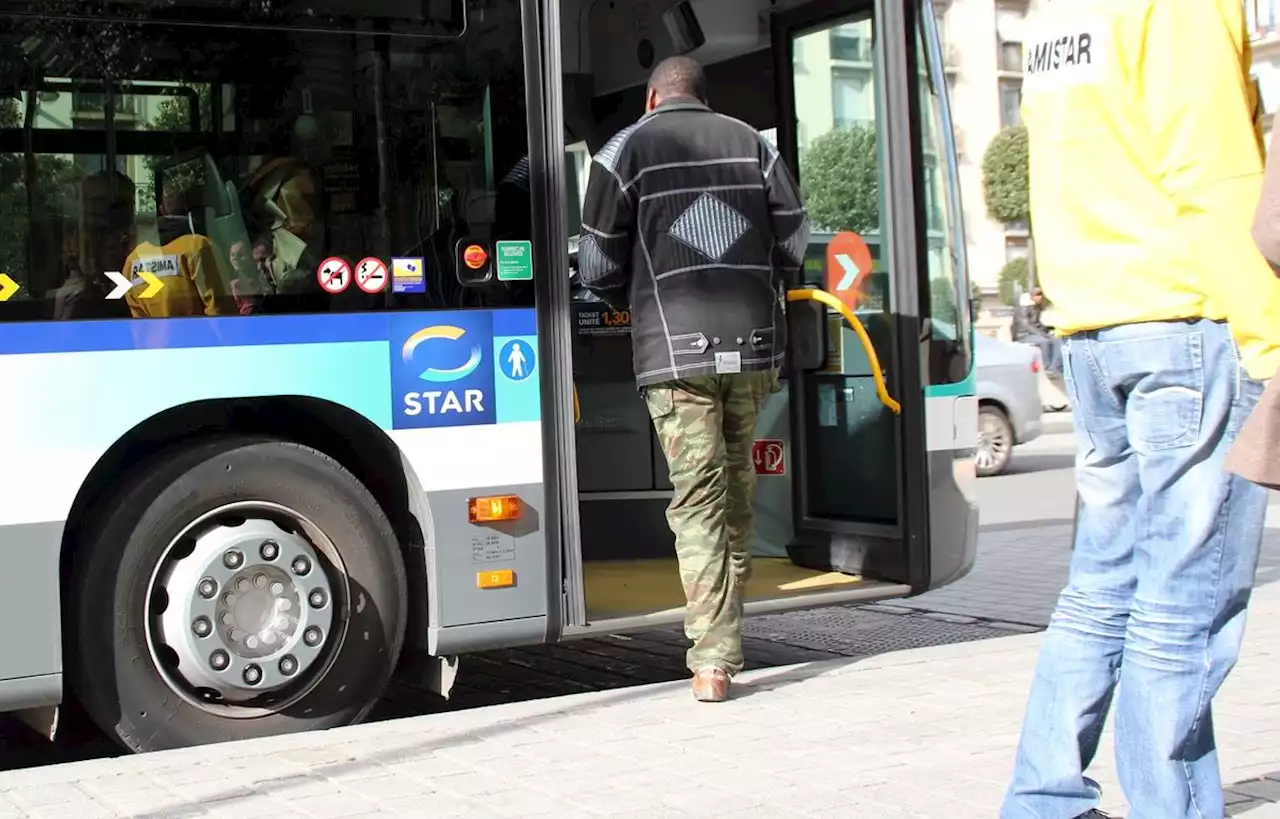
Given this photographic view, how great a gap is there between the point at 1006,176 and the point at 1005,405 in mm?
24649

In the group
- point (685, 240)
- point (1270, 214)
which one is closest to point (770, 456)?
point (685, 240)

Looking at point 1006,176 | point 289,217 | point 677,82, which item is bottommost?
point 289,217

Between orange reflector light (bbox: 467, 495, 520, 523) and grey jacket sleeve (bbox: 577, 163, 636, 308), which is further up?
grey jacket sleeve (bbox: 577, 163, 636, 308)

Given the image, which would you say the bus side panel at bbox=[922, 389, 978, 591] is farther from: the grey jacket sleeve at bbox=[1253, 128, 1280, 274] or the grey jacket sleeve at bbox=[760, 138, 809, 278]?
the grey jacket sleeve at bbox=[1253, 128, 1280, 274]

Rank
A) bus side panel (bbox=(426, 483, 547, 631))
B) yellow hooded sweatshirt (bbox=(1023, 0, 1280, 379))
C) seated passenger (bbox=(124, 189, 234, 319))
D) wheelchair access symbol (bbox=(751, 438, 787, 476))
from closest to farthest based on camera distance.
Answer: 1. yellow hooded sweatshirt (bbox=(1023, 0, 1280, 379))
2. seated passenger (bbox=(124, 189, 234, 319))
3. bus side panel (bbox=(426, 483, 547, 631))
4. wheelchair access symbol (bbox=(751, 438, 787, 476))

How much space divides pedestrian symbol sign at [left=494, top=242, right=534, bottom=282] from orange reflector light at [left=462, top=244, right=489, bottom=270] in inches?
1.6

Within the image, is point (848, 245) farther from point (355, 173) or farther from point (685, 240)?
point (355, 173)

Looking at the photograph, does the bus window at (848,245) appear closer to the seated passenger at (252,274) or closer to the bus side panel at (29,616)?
the seated passenger at (252,274)

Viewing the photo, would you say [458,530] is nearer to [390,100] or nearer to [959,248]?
[390,100]

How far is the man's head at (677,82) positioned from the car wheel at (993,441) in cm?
1091

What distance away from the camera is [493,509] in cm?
575

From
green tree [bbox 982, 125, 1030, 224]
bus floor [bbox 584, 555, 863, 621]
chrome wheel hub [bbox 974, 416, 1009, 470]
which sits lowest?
chrome wheel hub [bbox 974, 416, 1009, 470]

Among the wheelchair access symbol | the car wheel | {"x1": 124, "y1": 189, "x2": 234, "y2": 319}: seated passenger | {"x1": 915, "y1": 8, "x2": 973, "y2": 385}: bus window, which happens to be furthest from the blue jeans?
the car wheel

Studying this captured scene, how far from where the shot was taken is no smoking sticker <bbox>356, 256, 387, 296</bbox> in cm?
558
